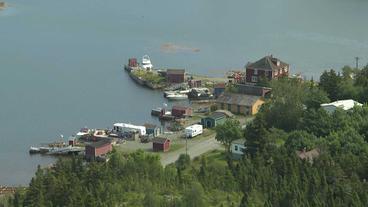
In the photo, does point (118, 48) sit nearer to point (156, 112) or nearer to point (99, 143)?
point (156, 112)

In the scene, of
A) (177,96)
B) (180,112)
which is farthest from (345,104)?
(177,96)

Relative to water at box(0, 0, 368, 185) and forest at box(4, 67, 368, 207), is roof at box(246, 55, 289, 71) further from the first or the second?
forest at box(4, 67, 368, 207)

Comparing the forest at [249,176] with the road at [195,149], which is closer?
the forest at [249,176]

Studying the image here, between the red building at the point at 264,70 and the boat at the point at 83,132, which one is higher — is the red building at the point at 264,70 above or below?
above

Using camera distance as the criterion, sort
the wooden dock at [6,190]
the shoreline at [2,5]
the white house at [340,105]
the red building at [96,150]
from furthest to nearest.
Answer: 1. the shoreline at [2,5]
2. the white house at [340,105]
3. the red building at [96,150]
4. the wooden dock at [6,190]

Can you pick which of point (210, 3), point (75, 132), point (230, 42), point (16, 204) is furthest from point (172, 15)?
point (16, 204)

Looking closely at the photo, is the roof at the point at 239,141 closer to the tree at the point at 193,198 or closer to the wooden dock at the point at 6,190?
the tree at the point at 193,198

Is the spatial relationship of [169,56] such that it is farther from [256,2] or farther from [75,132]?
[256,2]

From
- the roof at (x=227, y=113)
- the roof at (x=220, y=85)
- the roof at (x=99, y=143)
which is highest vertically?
the roof at (x=220, y=85)

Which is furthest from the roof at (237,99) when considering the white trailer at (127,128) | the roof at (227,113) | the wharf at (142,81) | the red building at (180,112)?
the wharf at (142,81)
